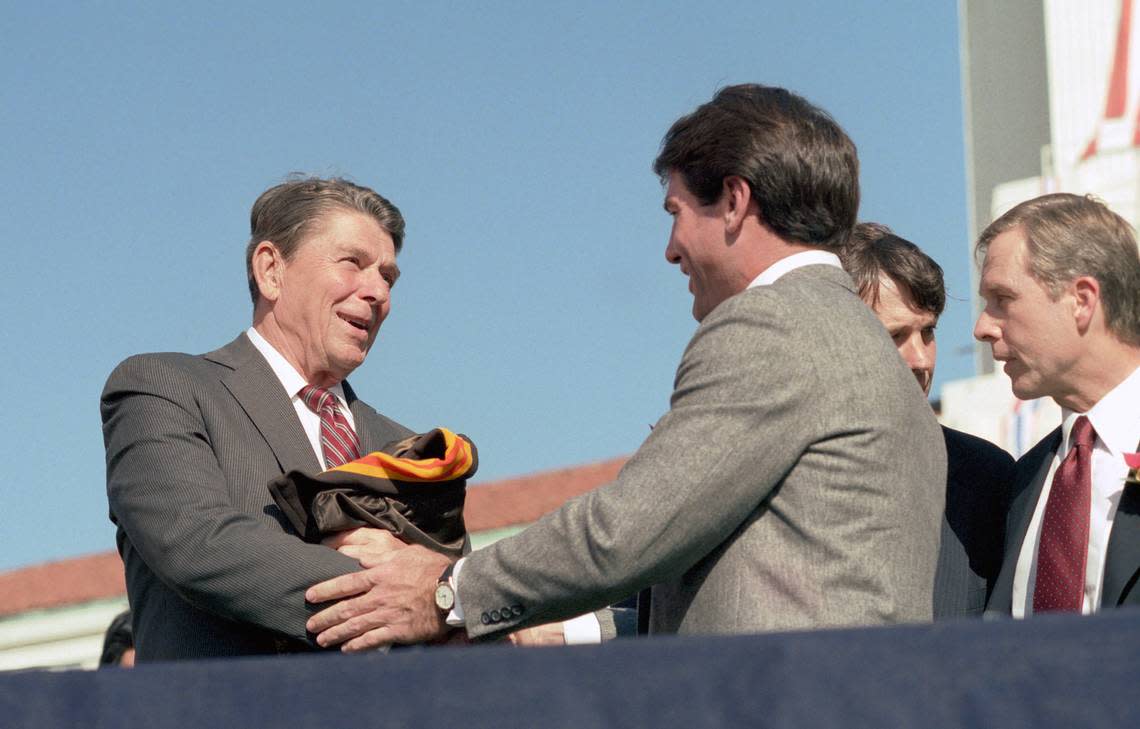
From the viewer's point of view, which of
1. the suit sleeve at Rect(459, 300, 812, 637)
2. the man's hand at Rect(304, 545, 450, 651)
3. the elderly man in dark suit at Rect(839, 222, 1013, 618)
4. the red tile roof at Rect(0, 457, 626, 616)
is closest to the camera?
the suit sleeve at Rect(459, 300, 812, 637)

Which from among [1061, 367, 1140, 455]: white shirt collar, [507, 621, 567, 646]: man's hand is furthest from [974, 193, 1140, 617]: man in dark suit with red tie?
[507, 621, 567, 646]: man's hand

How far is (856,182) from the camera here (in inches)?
116

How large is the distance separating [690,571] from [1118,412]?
3.86 feet

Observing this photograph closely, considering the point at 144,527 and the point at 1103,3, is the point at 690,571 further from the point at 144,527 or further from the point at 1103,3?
the point at 1103,3

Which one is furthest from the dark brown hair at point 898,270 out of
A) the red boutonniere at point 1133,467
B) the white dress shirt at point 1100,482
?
the red boutonniere at point 1133,467

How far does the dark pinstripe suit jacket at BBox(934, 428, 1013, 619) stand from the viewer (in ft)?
11.5

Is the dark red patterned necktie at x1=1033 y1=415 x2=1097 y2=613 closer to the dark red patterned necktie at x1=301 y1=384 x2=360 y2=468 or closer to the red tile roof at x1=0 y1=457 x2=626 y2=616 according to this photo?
the dark red patterned necktie at x1=301 y1=384 x2=360 y2=468

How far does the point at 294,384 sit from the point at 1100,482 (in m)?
1.73

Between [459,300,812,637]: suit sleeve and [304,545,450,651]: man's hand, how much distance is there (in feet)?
1.08

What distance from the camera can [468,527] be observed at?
15.9m

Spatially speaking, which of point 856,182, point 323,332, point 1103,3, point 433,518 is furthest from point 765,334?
point 1103,3

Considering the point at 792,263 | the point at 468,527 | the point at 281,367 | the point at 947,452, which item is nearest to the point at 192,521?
the point at 281,367

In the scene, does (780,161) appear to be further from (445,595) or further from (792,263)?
(445,595)

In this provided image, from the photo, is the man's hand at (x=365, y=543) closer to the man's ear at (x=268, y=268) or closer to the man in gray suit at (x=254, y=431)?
the man in gray suit at (x=254, y=431)
